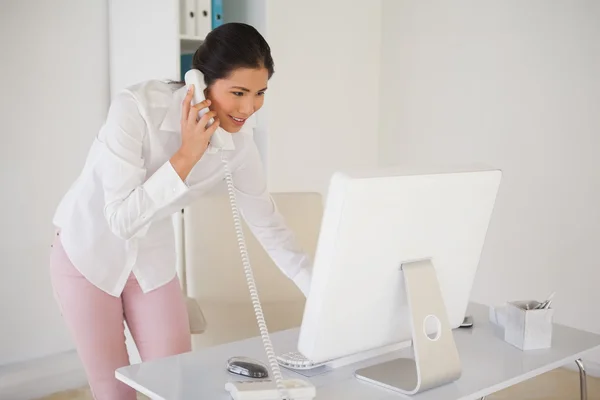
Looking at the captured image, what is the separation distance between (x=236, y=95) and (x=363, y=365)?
2.23ft

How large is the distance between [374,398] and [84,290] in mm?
834

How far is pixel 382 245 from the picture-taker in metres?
1.24

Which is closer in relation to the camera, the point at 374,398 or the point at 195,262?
the point at 374,398

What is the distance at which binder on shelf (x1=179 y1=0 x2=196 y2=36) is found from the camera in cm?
291

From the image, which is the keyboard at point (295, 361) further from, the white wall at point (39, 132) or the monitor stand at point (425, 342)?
the white wall at point (39, 132)

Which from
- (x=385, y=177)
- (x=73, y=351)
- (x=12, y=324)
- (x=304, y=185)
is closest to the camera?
(x=385, y=177)

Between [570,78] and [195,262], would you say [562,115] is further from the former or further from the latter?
[195,262]

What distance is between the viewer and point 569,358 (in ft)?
5.05

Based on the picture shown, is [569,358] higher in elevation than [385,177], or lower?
lower

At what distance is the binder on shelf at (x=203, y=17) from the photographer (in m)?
2.95

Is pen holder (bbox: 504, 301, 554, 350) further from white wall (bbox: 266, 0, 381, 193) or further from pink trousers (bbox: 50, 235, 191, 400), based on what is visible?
white wall (bbox: 266, 0, 381, 193)

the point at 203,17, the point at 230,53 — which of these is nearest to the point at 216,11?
the point at 203,17

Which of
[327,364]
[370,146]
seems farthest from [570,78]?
[327,364]

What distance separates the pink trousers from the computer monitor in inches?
26.3
